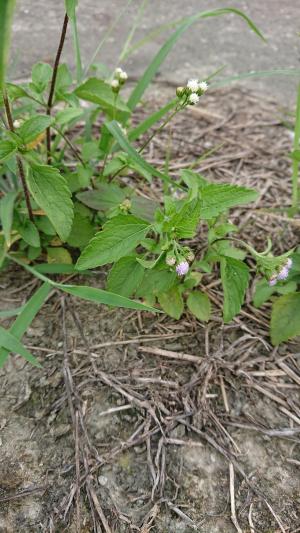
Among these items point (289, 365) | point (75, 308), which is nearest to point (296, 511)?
point (289, 365)

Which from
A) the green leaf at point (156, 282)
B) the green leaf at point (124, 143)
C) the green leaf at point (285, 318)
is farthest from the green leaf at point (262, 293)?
the green leaf at point (124, 143)

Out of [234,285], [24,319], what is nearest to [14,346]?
[24,319]

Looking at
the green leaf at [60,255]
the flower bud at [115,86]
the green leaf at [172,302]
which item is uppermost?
the flower bud at [115,86]

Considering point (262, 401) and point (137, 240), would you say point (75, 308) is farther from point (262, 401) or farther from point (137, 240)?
point (262, 401)

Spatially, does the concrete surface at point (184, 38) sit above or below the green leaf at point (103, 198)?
above

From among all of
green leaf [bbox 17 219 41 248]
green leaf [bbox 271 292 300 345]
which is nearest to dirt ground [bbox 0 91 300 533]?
green leaf [bbox 271 292 300 345]

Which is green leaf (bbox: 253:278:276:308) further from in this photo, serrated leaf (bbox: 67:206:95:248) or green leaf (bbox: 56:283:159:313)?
serrated leaf (bbox: 67:206:95:248)

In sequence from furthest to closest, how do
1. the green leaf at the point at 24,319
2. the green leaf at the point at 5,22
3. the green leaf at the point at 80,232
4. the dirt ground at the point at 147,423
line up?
the green leaf at the point at 80,232
the green leaf at the point at 24,319
the dirt ground at the point at 147,423
the green leaf at the point at 5,22

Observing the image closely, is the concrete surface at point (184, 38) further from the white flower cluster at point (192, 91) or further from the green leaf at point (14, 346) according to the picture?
the green leaf at point (14, 346)
